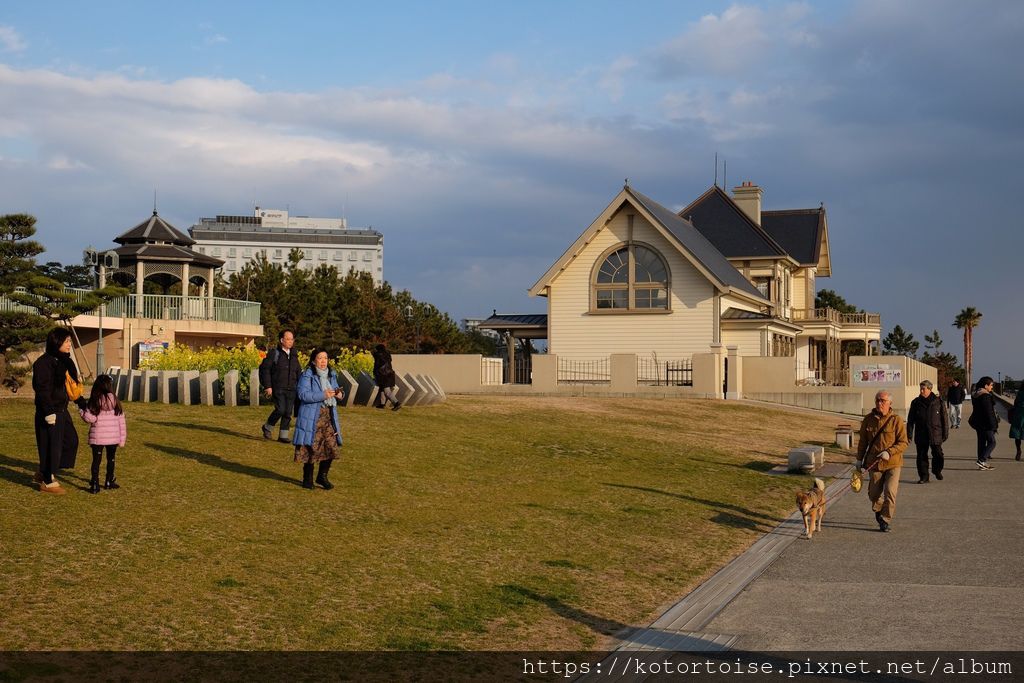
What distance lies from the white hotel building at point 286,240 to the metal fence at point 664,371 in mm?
130832

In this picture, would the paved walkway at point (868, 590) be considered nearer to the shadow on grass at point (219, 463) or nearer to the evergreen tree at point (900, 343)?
the shadow on grass at point (219, 463)

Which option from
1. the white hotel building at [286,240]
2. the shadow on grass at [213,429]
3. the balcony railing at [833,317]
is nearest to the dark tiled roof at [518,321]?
the balcony railing at [833,317]

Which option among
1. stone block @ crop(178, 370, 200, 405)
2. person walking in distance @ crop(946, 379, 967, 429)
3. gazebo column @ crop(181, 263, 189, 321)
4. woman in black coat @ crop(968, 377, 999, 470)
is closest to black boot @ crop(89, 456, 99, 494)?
stone block @ crop(178, 370, 200, 405)

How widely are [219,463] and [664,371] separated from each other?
3331 centimetres

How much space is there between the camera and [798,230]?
66.5 meters

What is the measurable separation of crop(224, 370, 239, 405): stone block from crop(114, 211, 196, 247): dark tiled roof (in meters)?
29.2

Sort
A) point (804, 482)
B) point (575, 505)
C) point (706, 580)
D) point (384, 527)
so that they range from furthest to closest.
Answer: point (804, 482)
point (575, 505)
point (384, 527)
point (706, 580)

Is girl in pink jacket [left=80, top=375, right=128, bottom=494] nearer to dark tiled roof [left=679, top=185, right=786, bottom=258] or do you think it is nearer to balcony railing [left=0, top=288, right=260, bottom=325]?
balcony railing [left=0, top=288, right=260, bottom=325]

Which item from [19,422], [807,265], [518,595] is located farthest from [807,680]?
[807,265]

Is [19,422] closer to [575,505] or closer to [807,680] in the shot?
[575,505]

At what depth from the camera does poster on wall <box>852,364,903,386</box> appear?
4262 centimetres

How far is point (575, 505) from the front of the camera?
47.5 feet

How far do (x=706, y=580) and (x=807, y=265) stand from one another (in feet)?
182

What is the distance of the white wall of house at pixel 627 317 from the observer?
151ft
